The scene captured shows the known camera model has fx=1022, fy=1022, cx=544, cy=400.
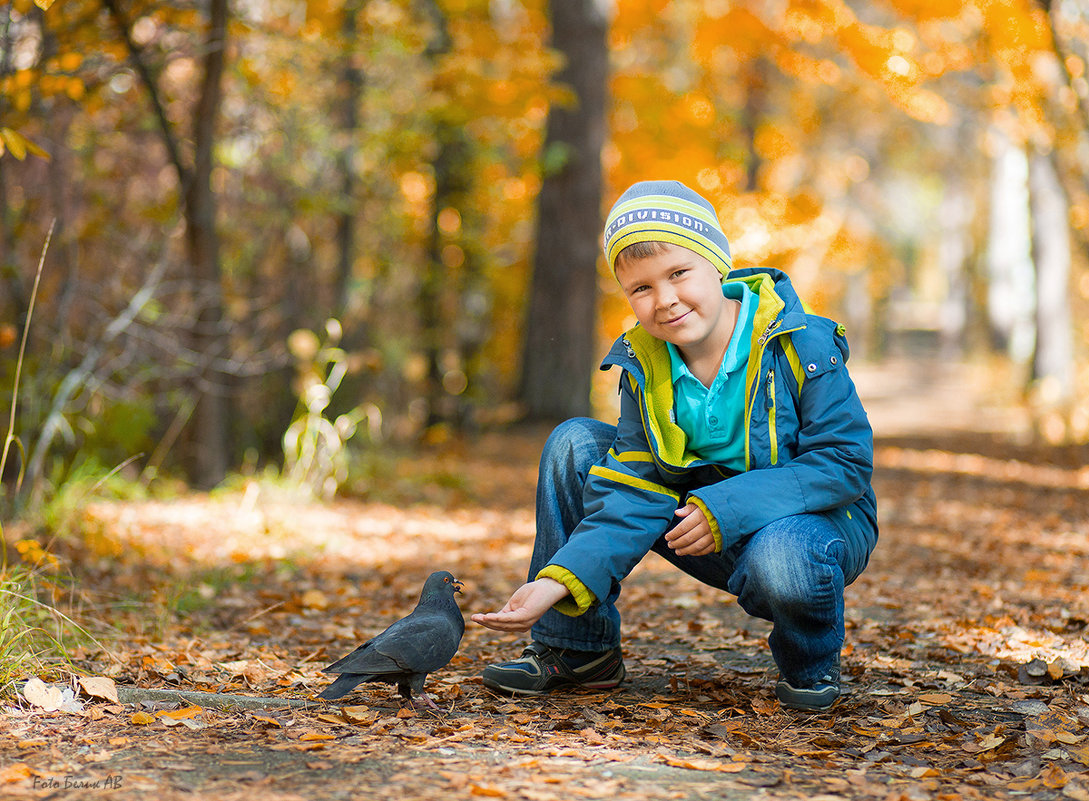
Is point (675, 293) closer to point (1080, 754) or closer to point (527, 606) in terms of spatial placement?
point (527, 606)

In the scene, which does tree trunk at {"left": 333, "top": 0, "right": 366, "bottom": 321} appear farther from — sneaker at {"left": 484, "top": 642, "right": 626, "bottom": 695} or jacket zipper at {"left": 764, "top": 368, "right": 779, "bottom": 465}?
jacket zipper at {"left": 764, "top": 368, "right": 779, "bottom": 465}

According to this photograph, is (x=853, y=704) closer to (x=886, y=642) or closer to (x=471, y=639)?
(x=886, y=642)

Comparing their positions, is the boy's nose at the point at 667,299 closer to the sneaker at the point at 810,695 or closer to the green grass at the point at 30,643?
the sneaker at the point at 810,695

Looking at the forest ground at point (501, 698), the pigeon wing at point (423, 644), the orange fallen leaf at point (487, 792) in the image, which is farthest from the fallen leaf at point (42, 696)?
the orange fallen leaf at point (487, 792)

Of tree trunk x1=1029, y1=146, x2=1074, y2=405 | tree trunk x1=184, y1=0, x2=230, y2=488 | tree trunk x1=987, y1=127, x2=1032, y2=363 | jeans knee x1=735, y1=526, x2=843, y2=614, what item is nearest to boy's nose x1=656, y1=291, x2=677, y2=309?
jeans knee x1=735, y1=526, x2=843, y2=614

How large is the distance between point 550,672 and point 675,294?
1108 mm

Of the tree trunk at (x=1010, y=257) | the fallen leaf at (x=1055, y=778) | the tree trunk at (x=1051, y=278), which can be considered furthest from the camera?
the tree trunk at (x=1010, y=257)

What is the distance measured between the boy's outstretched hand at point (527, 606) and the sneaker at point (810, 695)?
2.17ft

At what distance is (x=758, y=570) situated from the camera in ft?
8.23

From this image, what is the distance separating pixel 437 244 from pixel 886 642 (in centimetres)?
748

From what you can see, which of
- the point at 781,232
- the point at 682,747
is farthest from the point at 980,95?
the point at 682,747

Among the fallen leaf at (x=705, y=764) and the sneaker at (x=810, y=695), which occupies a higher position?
the sneaker at (x=810, y=695)

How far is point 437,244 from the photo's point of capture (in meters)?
10.2

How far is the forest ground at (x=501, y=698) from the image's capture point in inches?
85.1
